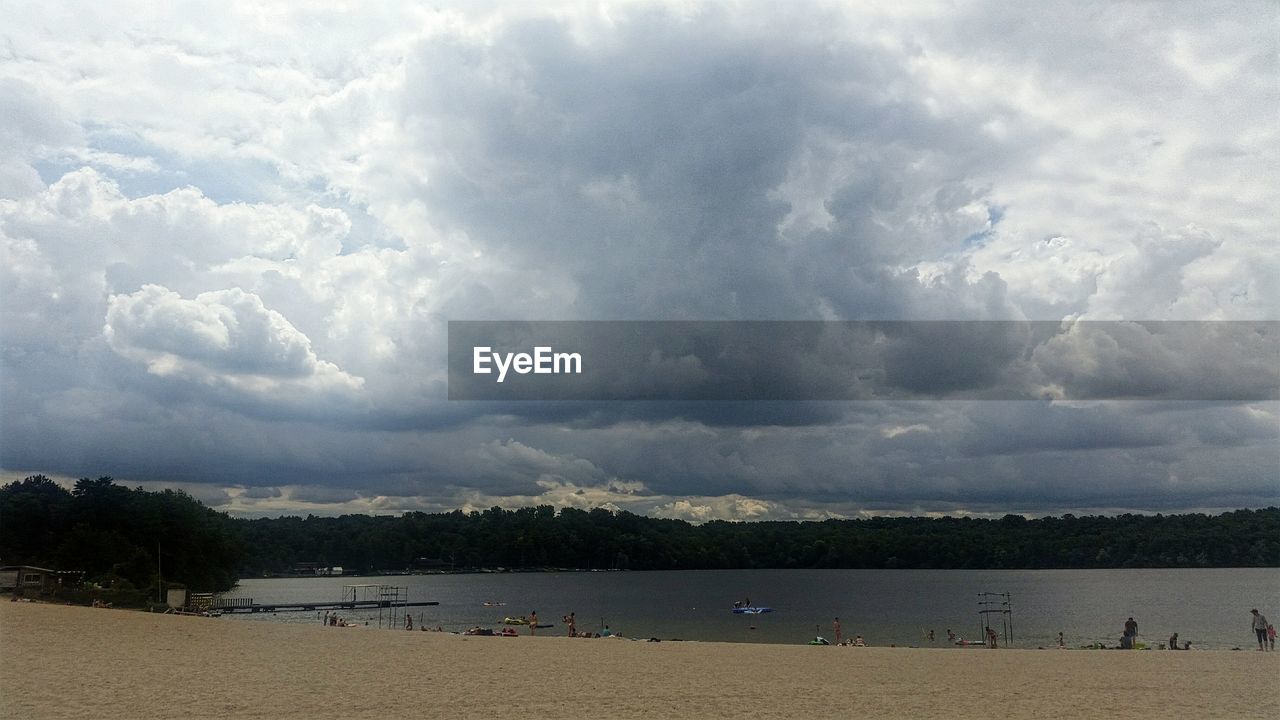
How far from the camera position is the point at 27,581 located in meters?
47.8

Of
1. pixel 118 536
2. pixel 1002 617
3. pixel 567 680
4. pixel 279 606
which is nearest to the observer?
pixel 567 680

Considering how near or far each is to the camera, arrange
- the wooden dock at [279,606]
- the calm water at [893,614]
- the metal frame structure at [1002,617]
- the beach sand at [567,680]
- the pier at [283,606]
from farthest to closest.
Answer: the wooden dock at [279,606], the pier at [283,606], the calm water at [893,614], the metal frame structure at [1002,617], the beach sand at [567,680]

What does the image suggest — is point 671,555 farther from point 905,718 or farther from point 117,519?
point 905,718

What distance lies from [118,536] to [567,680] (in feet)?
183

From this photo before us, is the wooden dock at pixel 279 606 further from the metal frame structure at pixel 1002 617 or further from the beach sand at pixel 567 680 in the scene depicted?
the metal frame structure at pixel 1002 617

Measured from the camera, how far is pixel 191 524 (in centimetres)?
7062

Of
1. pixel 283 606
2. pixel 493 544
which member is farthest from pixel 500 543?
pixel 283 606

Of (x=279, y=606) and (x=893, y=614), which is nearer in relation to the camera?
(x=279, y=606)

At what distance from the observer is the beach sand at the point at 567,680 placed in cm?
1484

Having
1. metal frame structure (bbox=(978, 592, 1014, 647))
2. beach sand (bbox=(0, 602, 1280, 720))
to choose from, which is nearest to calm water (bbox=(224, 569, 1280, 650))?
metal frame structure (bbox=(978, 592, 1014, 647))

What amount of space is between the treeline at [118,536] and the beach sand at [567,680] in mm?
28298

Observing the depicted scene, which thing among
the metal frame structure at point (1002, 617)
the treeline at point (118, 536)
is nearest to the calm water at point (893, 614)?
the metal frame structure at point (1002, 617)

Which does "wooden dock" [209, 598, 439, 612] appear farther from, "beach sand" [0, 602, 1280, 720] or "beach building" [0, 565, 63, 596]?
"beach sand" [0, 602, 1280, 720]

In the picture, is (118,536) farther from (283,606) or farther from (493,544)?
(493,544)
